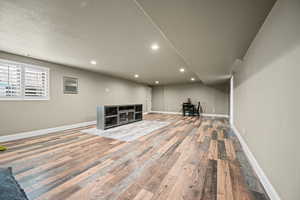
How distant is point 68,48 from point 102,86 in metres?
2.82

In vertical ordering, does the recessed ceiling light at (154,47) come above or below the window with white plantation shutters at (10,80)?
above

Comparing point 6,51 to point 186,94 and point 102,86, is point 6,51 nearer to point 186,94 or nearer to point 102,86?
point 102,86

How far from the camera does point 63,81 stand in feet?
13.5

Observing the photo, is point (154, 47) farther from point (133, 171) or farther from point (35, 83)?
point (35, 83)

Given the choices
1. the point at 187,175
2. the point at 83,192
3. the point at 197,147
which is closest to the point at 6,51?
the point at 83,192

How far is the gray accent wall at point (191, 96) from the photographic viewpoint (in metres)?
7.45

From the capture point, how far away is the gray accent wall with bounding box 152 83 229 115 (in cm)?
745

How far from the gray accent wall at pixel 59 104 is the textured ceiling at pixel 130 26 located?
119cm

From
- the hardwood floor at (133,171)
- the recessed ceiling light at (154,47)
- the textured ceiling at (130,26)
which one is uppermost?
the recessed ceiling light at (154,47)

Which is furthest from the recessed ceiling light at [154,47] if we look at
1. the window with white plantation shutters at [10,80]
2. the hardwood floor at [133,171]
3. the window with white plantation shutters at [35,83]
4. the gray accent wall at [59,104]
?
the window with white plantation shutters at [10,80]

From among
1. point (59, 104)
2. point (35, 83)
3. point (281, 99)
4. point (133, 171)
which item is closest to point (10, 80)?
point (35, 83)

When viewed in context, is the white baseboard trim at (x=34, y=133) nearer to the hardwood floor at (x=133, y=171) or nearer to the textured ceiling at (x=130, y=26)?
the hardwood floor at (x=133, y=171)

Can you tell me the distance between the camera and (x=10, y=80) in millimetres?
3107

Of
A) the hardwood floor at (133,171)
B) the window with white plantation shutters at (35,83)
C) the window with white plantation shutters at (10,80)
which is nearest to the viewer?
the hardwood floor at (133,171)
